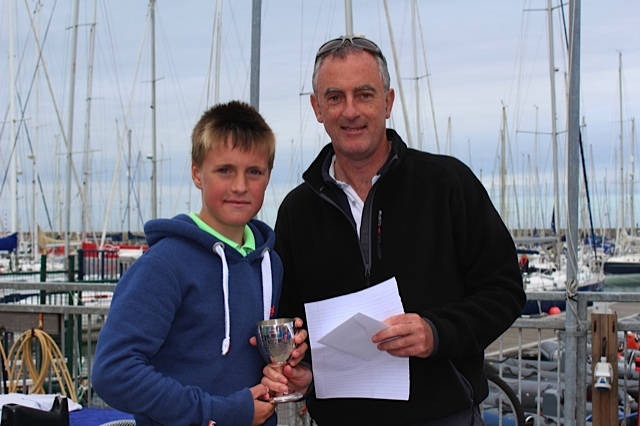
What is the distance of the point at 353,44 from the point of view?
242 centimetres

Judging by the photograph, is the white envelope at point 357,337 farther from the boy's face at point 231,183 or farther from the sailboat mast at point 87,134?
the sailboat mast at point 87,134

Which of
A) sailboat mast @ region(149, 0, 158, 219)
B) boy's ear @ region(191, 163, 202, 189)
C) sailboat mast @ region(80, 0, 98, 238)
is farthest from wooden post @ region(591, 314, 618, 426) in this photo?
sailboat mast @ region(80, 0, 98, 238)

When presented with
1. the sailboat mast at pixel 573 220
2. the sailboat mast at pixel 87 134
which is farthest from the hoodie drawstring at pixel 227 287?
the sailboat mast at pixel 87 134

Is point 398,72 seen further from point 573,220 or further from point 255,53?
point 573,220

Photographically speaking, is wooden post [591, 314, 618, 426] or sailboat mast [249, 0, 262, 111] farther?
sailboat mast [249, 0, 262, 111]

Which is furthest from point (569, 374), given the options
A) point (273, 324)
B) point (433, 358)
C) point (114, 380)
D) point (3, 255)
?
point (3, 255)

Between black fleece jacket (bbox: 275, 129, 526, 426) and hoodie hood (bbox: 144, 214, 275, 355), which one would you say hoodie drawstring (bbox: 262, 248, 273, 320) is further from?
black fleece jacket (bbox: 275, 129, 526, 426)

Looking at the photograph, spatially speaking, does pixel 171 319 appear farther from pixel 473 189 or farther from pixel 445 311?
pixel 473 189

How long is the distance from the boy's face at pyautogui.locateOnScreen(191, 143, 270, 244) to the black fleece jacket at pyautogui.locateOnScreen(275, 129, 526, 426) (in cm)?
38

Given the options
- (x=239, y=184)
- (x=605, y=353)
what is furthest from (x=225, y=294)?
(x=605, y=353)

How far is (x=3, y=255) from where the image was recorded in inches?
1251

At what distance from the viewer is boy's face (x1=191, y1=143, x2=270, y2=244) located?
2158mm

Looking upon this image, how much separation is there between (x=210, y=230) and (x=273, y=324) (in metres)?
0.37

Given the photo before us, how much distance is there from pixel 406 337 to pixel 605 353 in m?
2.56
